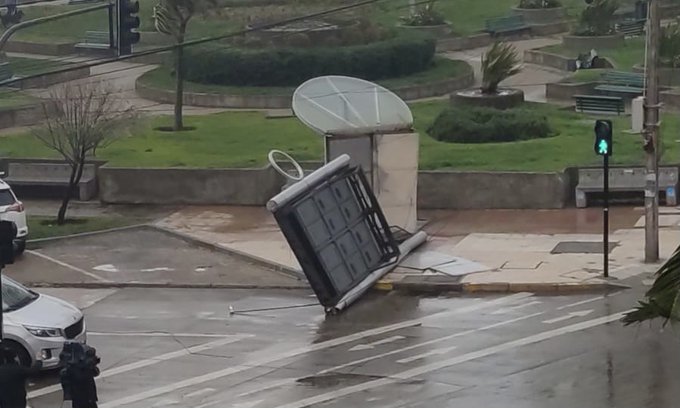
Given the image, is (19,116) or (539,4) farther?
(539,4)

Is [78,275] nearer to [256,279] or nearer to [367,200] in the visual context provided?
[256,279]

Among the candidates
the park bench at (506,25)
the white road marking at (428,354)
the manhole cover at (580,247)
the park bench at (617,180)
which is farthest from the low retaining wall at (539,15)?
the white road marking at (428,354)

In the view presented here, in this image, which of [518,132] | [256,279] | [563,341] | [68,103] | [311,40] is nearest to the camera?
[563,341]

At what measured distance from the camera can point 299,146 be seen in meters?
36.7

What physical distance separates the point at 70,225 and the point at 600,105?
15.1m

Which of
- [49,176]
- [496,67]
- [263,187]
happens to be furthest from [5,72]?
[263,187]

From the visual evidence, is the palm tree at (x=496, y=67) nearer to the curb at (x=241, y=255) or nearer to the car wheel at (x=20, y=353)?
the curb at (x=241, y=255)

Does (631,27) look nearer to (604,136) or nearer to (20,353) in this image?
(604,136)

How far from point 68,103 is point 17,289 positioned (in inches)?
439

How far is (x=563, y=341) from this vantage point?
21.8 meters

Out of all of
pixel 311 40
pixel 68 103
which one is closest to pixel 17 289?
pixel 68 103

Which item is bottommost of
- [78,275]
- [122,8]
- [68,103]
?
[78,275]

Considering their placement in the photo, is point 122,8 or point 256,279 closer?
point 122,8

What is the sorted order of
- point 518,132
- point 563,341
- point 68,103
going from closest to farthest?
point 563,341 → point 68,103 → point 518,132
